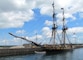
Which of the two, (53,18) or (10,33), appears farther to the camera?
(53,18)

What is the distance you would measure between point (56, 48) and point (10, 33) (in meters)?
26.5

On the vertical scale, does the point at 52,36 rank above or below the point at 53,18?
below

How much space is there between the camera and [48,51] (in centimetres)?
11531

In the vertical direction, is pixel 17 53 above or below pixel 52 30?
below

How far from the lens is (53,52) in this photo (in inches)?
4592

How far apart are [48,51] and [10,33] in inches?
865

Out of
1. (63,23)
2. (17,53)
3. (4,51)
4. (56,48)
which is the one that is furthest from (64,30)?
(4,51)

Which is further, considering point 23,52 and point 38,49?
point 38,49

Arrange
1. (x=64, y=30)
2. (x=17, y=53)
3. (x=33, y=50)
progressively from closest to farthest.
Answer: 1. (x=17, y=53)
2. (x=33, y=50)
3. (x=64, y=30)

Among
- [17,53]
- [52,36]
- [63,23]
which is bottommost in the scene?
[17,53]

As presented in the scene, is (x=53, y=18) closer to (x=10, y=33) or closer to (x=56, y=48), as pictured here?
(x=56, y=48)

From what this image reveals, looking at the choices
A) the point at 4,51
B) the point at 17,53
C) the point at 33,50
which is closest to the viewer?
the point at 4,51

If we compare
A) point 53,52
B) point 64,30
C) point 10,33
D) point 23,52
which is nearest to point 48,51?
point 53,52

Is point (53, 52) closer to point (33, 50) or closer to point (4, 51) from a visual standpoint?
point (33, 50)
